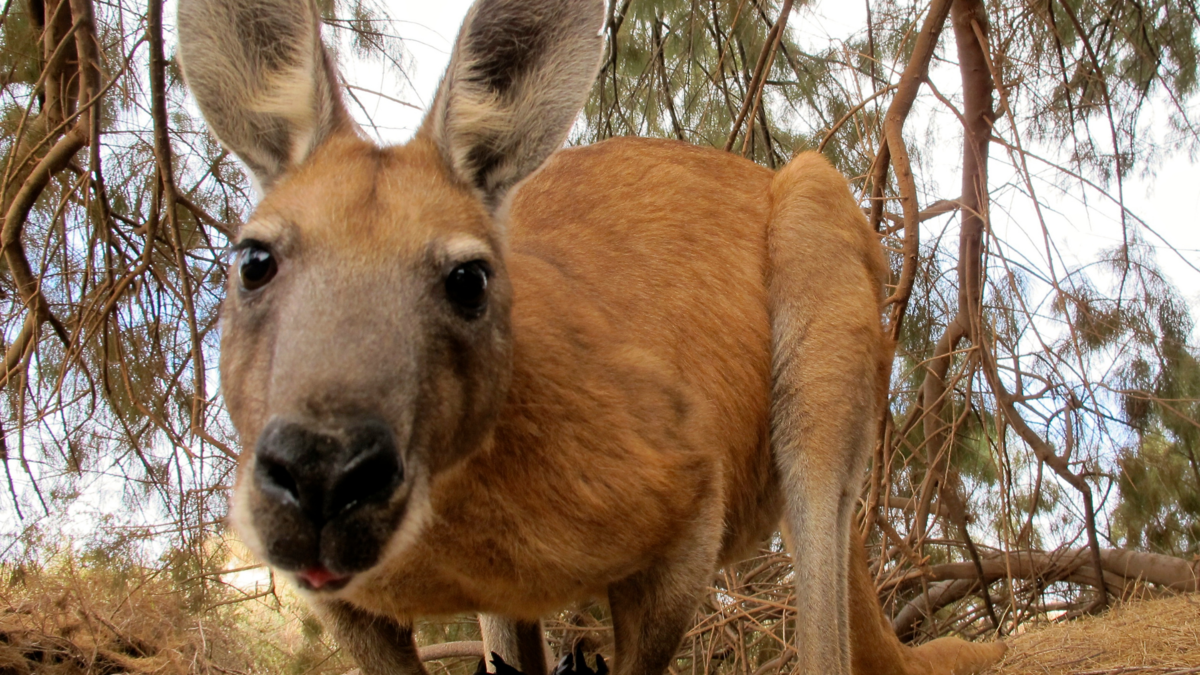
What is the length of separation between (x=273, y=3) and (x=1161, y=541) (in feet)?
26.0

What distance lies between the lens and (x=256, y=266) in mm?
2639

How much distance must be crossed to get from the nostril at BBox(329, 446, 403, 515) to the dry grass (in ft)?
9.68

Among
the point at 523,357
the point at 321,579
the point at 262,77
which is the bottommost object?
the point at 321,579

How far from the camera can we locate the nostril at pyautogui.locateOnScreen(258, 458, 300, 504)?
202 centimetres

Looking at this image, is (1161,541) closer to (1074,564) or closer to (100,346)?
(1074,564)

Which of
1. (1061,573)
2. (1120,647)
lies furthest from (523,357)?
(1061,573)

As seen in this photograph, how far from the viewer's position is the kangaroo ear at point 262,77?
2.95 m

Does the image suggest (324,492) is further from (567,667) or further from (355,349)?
(567,667)

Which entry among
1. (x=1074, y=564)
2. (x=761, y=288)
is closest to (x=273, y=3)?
(x=761, y=288)

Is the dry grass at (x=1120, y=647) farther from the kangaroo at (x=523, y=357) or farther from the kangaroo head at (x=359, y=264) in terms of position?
the kangaroo head at (x=359, y=264)

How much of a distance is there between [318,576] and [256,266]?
889mm

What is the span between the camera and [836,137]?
6824 millimetres

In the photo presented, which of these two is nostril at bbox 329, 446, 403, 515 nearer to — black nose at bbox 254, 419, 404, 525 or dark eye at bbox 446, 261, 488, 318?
black nose at bbox 254, 419, 404, 525

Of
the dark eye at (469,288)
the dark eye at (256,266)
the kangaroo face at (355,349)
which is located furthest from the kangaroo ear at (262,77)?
the dark eye at (469,288)
